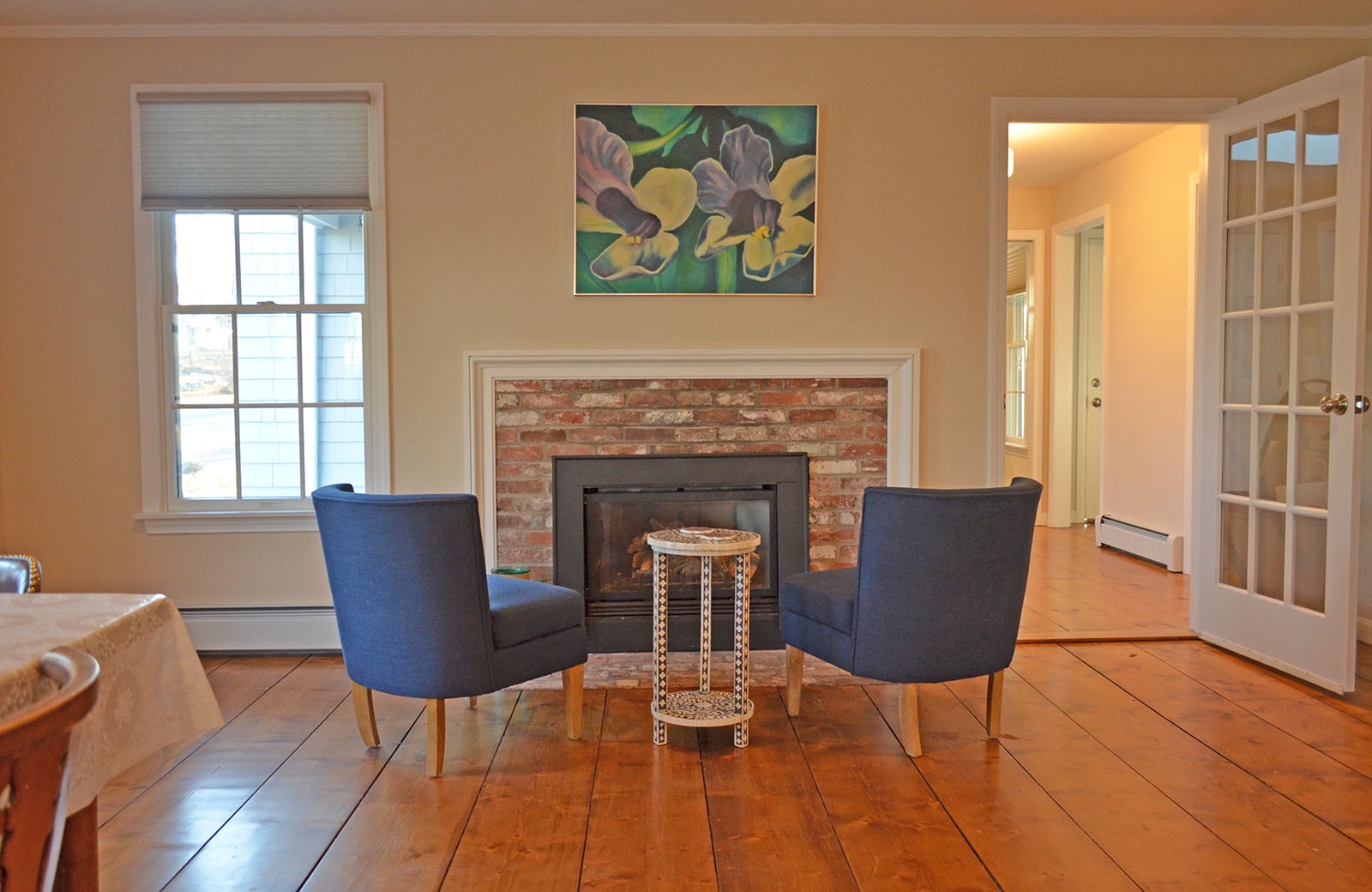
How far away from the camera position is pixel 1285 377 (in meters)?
3.83

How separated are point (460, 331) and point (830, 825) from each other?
2.49m

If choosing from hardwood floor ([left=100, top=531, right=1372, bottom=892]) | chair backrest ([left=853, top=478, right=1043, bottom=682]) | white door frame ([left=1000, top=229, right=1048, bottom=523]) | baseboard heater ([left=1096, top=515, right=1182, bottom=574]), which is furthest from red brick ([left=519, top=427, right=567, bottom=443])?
white door frame ([left=1000, top=229, right=1048, bottom=523])

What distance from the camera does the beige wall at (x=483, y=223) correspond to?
4066 millimetres

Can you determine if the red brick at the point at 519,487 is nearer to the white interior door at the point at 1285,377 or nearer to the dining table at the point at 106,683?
the dining table at the point at 106,683

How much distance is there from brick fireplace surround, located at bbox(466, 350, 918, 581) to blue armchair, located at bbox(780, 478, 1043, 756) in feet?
3.75

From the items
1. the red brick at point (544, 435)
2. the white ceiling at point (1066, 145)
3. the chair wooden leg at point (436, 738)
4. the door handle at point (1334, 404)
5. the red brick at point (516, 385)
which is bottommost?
the chair wooden leg at point (436, 738)

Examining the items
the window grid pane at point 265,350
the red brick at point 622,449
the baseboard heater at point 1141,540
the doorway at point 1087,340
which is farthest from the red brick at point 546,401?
the doorway at point 1087,340

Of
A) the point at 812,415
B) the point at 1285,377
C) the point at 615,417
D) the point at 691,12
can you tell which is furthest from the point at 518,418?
the point at 1285,377

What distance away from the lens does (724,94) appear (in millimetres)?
4090

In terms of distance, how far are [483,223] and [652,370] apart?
910mm

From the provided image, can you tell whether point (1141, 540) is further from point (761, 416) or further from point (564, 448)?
point (564, 448)

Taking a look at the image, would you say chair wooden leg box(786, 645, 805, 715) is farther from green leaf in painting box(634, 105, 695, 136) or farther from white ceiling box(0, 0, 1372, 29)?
white ceiling box(0, 0, 1372, 29)

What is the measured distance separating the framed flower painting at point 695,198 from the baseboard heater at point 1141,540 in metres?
3.18

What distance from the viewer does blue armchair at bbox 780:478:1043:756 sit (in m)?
2.90
